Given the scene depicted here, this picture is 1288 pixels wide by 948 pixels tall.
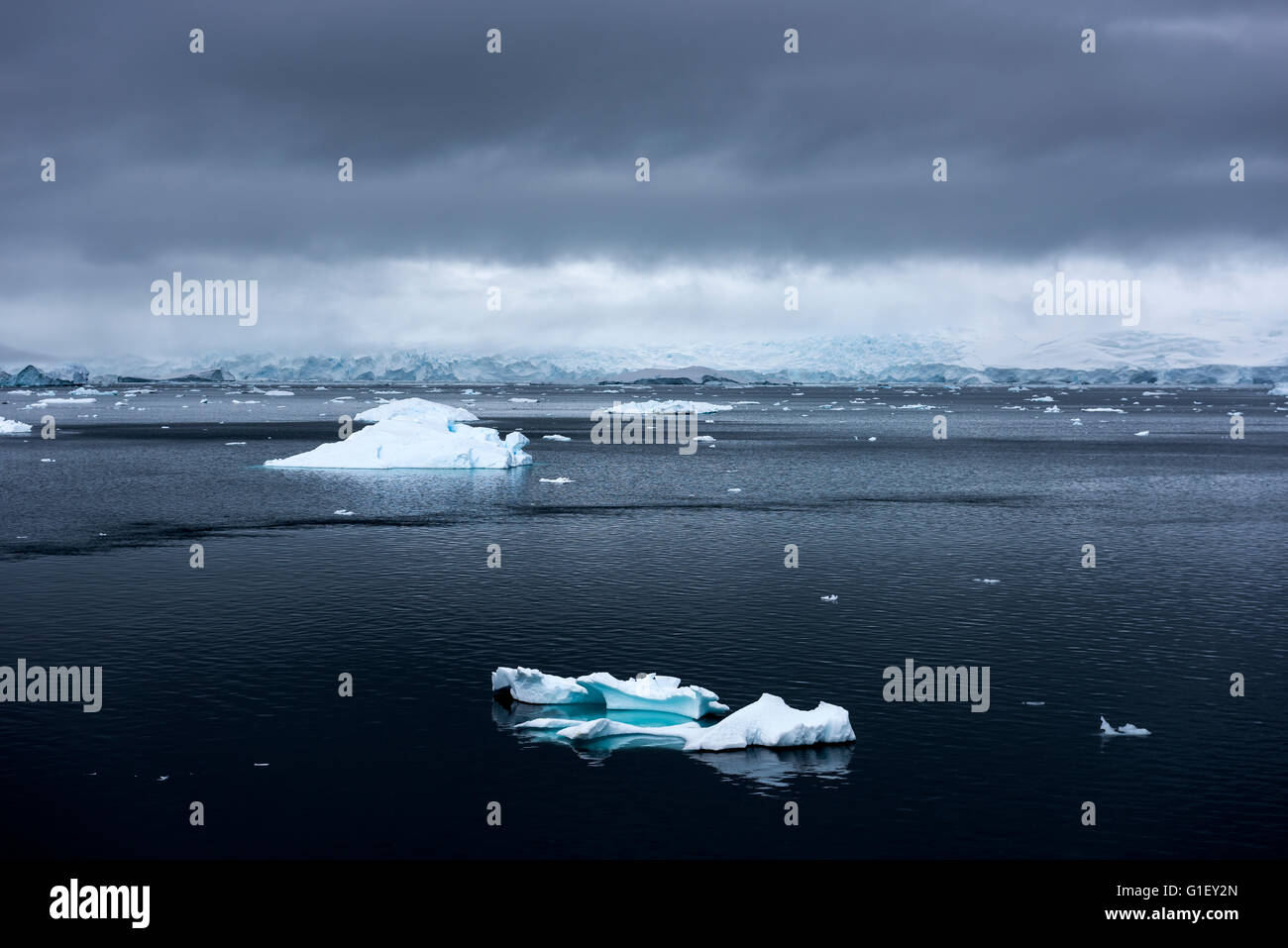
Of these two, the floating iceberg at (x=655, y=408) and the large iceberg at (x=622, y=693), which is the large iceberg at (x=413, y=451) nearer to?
the large iceberg at (x=622, y=693)

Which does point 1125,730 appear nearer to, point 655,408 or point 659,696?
point 659,696

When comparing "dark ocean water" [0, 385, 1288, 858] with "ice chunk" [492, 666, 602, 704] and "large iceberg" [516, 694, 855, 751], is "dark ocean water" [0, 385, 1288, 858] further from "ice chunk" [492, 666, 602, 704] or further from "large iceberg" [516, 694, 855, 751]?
"ice chunk" [492, 666, 602, 704]

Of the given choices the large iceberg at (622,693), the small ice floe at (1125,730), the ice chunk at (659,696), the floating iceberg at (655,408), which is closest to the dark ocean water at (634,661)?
the small ice floe at (1125,730)

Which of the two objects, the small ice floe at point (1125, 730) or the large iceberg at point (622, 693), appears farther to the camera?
the large iceberg at point (622, 693)

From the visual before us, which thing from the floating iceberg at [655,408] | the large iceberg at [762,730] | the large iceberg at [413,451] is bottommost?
the large iceberg at [762,730]

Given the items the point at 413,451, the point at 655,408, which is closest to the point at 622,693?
the point at 413,451

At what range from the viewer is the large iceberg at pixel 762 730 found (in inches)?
961

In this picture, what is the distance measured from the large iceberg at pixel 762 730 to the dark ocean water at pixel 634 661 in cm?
41

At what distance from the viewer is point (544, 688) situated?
90.6 feet

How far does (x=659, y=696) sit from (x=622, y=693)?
910 mm

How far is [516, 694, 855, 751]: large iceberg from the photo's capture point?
80.1 ft

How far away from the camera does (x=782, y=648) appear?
3272 centimetres
